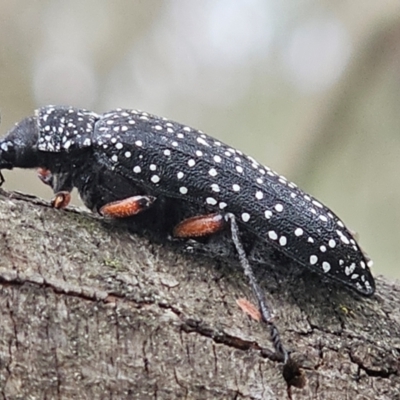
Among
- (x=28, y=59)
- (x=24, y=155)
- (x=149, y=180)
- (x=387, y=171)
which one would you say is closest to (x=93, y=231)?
(x=149, y=180)

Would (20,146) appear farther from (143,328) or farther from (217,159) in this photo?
(143,328)

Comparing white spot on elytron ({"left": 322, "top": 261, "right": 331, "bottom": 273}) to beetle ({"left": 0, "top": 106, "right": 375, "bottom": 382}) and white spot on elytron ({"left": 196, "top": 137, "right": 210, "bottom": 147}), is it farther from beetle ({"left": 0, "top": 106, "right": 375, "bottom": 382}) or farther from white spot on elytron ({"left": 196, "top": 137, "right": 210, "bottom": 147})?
white spot on elytron ({"left": 196, "top": 137, "right": 210, "bottom": 147})

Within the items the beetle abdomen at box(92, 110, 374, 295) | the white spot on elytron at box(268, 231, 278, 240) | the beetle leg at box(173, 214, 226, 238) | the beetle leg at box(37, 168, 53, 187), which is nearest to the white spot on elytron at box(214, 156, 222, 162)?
the beetle abdomen at box(92, 110, 374, 295)

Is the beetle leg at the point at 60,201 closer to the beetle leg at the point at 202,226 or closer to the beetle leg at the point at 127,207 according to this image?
the beetle leg at the point at 127,207

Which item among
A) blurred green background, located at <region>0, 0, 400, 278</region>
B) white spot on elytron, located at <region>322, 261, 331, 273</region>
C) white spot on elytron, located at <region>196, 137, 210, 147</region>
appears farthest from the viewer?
blurred green background, located at <region>0, 0, 400, 278</region>

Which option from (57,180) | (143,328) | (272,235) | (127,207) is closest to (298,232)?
(272,235)

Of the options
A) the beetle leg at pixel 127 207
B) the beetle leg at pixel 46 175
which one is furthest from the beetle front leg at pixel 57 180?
the beetle leg at pixel 127 207

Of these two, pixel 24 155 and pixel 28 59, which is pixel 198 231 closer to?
pixel 24 155

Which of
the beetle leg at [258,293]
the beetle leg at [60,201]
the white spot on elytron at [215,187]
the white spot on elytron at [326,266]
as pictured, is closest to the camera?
the beetle leg at [258,293]
